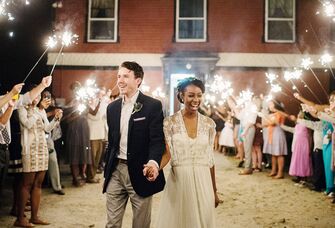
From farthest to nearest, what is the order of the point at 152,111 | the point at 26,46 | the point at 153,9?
the point at 153,9 < the point at 26,46 < the point at 152,111

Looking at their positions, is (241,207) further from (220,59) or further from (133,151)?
(220,59)

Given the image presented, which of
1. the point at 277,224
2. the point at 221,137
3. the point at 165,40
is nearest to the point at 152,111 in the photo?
the point at 277,224

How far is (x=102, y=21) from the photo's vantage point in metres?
17.3

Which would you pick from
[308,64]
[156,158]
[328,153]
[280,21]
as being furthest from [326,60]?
[156,158]

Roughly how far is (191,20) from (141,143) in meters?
14.2

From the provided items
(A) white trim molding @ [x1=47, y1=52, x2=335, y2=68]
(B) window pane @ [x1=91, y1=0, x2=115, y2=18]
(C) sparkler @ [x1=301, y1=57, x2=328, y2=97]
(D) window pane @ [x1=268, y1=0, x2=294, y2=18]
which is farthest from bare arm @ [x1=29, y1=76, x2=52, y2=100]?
(D) window pane @ [x1=268, y1=0, x2=294, y2=18]

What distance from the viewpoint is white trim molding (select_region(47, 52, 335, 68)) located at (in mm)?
16531

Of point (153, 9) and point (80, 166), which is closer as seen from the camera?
Result: point (80, 166)

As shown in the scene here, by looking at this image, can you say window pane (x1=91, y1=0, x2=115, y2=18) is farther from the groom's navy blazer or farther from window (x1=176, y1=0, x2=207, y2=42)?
the groom's navy blazer

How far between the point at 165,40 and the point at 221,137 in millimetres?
5260

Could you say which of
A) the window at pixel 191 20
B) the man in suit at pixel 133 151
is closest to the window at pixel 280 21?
the window at pixel 191 20

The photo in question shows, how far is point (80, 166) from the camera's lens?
931 cm

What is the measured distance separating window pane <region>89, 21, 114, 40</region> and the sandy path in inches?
365

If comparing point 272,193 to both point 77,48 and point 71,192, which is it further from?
point 77,48
